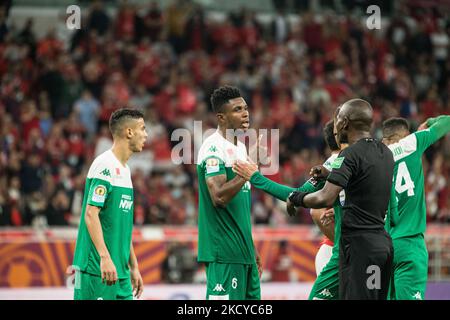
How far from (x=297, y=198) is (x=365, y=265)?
74 cm

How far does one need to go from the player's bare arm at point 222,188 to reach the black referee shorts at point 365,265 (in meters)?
1.20

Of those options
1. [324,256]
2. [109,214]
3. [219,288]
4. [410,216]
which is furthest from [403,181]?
[109,214]

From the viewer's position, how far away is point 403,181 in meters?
8.55

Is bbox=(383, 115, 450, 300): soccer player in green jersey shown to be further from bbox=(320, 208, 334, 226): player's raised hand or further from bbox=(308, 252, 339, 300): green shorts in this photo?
bbox=(308, 252, 339, 300): green shorts

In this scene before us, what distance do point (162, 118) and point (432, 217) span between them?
570 centimetres

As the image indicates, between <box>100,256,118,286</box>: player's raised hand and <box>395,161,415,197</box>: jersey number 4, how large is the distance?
2846mm

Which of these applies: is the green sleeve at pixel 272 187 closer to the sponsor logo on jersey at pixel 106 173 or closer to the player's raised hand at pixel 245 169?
the player's raised hand at pixel 245 169

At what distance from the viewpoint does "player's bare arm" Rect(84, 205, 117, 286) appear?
7535 mm

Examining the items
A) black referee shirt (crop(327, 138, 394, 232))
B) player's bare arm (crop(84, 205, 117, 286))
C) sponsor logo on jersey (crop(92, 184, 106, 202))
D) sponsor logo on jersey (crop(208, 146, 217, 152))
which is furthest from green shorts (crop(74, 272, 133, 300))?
black referee shirt (crop(327, 138, 394, 232))

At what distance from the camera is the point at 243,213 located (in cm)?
802

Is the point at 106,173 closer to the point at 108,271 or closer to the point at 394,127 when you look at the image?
the point at 108,271

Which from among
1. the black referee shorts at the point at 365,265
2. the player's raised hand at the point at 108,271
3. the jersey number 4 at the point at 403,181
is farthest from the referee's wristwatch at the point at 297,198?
the jersey number 4 at the point at 403,181
